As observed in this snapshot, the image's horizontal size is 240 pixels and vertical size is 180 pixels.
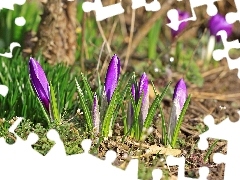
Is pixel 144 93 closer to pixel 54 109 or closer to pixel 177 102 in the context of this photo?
pixel 177 102

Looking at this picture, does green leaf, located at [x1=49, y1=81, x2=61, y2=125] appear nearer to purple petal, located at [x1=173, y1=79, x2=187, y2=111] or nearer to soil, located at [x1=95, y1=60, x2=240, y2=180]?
soil, located at [x1=95, y1=60, x2=240, y2=180]

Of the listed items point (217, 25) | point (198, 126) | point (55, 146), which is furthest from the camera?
point (217, 25)

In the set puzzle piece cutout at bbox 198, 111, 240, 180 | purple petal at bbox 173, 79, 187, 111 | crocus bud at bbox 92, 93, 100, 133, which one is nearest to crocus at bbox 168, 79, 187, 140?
purple petal at bbox 173, 79, 187, 111

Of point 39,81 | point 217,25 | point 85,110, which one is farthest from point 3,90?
point 217,25

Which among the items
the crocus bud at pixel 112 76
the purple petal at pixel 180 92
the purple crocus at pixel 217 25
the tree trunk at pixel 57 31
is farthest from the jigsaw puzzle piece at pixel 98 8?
the purple crocus at pixel 217 25

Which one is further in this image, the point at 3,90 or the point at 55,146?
the point at 3,90

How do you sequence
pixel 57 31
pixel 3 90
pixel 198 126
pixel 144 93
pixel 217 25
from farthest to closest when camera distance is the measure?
1. pixel 217 25
2. pixel 57 31
3. pixel 198 126
4. pixel 3 90
5. pixel 144 93

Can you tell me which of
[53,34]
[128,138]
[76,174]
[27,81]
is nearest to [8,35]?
[53,34]

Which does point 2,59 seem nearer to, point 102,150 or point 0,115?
point 0,115

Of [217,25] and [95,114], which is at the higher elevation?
[217,25]
